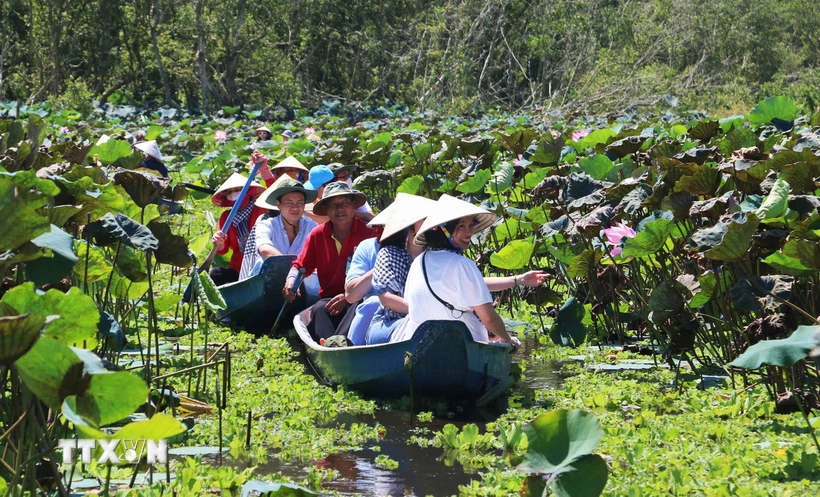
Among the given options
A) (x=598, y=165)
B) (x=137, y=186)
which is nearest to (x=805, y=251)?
(x=137, y=186)

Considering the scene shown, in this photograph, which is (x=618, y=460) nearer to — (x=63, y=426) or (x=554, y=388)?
(x=554, y=388)

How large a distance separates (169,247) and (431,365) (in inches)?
54.6

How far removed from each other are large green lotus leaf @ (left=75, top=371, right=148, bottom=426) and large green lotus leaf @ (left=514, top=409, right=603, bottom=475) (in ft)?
2.98

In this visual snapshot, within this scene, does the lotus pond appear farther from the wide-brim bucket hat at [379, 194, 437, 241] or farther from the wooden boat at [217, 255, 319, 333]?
the wide-brim bucket hat at [379, 194, 437, 241]

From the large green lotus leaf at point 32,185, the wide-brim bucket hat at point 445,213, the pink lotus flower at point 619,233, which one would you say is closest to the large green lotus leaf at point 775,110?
the pink lotus flower at point 619,233

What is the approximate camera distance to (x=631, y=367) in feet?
20.1

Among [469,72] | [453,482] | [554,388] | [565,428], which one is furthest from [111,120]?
[565,428]

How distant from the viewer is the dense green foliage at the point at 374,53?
81.1ft

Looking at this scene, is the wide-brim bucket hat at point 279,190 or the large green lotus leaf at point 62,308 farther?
the wide-brim bucket hat at point 279,190

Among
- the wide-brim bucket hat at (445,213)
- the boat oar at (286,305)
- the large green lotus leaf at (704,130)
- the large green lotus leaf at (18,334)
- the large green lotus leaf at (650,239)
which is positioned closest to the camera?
the large green lotus leaf at (18,334)

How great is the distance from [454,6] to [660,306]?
22.3 metres

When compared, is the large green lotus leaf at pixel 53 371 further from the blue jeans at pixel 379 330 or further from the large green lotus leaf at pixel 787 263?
the blue jeans at pixel 379 330

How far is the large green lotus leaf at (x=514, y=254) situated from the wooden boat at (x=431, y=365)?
0.89 m

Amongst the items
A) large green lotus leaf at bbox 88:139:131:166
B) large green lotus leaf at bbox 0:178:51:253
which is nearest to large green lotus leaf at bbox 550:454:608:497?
large green lotus leaf at bbox 0:178:51:253
